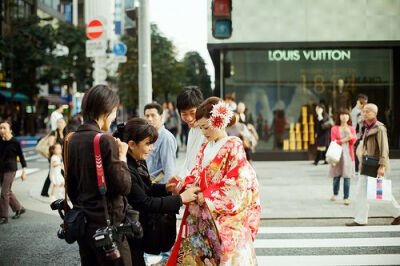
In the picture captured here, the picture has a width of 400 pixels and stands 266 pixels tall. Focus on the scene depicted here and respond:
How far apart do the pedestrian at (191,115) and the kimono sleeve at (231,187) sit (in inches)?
51.3

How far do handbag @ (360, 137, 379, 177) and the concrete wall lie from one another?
1099 centimetres

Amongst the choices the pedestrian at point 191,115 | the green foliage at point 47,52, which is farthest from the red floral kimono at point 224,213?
the green foliage at point 47,52

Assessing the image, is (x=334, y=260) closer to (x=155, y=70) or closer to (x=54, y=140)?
(x=54, y=140)

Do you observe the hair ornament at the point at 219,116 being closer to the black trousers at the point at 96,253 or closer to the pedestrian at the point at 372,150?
the black trousers at the point at 96,253

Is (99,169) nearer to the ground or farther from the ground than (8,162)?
farther from the ground

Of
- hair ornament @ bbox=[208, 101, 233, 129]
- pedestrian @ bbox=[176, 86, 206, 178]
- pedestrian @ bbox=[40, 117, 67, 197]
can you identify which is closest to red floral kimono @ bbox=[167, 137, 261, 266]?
hair ornament @ bbox=[208, 101, 233, 129]

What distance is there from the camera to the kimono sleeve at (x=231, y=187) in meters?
3.92

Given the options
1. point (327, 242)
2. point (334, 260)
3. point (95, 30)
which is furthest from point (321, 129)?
point (334, 260)

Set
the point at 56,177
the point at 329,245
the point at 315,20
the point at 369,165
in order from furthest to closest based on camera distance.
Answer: the point at 315,20, the point at 56,177, the point at 369,165, the point at 329,245

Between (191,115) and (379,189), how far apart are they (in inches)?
154

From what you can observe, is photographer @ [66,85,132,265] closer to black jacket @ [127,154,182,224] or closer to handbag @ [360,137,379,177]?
black jacket @ [127,154,182,224]

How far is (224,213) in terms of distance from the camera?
156 inches

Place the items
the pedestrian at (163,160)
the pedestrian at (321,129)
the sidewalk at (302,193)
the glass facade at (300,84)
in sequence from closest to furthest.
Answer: the pedestrian at (163,160)
the sidewalk at (302,193)
the pedestrian at (321,129)
the glass facade at (300,84)

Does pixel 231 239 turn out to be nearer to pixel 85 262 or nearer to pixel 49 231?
pixel 85 262
